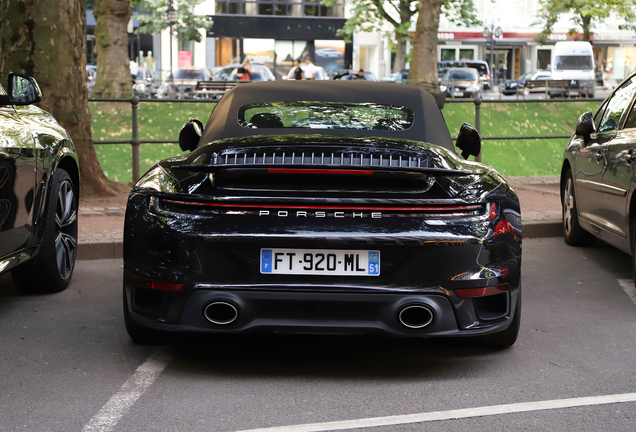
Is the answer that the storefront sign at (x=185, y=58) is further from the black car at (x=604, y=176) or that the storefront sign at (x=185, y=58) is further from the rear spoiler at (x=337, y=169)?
the rear spoiler at (x=337, y=169)

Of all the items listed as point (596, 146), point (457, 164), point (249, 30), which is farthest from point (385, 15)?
point (457, 164)

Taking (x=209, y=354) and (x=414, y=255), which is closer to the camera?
(x=414, y=255)

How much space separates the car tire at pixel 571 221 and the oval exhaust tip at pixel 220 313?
15.8ft

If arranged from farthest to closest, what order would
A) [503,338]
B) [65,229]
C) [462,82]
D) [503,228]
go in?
[462,82], [65,229], [503,338], [503,228]

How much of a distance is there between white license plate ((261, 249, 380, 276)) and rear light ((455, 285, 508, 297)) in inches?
15.9

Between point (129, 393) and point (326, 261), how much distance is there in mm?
1050

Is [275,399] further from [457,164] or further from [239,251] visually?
[457,164]

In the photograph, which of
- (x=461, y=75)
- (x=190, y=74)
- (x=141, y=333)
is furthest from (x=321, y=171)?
(x=461, y=75)

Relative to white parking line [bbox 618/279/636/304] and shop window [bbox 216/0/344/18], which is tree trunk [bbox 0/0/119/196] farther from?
shop window [bbox 216/0/344/18]

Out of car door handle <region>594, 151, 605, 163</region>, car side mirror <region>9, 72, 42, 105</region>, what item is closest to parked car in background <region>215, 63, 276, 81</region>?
car door handle <region>594, 151, 605, 163</region>

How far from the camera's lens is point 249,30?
191ft

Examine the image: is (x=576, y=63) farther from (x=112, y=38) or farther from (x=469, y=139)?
(x=469, y=139)

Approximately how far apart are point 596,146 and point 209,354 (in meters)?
4.14

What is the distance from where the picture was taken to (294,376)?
168 inches
